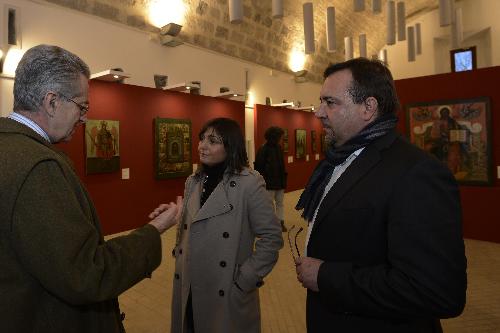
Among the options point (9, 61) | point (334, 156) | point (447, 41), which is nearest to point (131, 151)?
point (9, 61)

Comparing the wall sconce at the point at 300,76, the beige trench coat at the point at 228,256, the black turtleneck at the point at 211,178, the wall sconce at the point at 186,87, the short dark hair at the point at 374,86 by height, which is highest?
the wall sconce at the point at 300,76

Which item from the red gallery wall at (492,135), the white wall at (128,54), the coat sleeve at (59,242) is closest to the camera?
the coat sleeve at (59,242)

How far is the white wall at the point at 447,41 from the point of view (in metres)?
15.1

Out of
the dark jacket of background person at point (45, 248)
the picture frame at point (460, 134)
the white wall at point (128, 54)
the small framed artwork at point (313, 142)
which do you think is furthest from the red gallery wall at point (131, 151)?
the small framed artwork at point (313, 142)

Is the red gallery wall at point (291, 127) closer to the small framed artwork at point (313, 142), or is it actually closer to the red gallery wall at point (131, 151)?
the small framed artwork at point (313, 142)

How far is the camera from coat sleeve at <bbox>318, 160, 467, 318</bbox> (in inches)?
50.5

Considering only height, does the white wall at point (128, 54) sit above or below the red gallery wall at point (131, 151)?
above

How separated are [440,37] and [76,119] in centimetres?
1868

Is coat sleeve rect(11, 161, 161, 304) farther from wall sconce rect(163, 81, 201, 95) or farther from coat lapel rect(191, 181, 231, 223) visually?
wall sconce rect(163, 81, 201, 95)

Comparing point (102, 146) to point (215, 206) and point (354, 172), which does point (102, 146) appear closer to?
point (215, 206)

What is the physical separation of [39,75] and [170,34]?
7.53 metres

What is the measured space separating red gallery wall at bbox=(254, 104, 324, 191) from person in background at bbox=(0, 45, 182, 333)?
10.4 metres

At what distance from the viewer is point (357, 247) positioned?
1.50 metres

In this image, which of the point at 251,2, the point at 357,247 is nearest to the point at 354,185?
the point at 357,247
